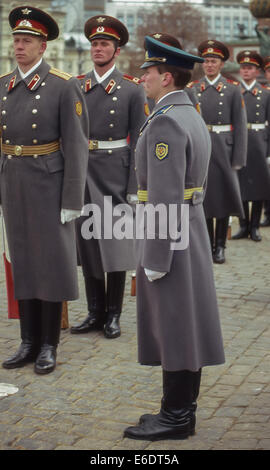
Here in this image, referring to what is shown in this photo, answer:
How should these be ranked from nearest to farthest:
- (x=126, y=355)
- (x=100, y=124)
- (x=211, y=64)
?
(x=126, y=355) → (x=100, y=124) → (x=211, y=64)

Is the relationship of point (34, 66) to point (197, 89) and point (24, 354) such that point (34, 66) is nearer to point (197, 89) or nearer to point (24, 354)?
point (24, 354)

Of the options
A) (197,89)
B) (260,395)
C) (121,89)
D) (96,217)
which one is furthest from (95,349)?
(197,89)

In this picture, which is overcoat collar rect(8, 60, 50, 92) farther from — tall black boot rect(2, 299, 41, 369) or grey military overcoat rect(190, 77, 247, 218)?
grey military overcoat rect(190, 77, 247, 218)

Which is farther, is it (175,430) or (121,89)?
(121,89)

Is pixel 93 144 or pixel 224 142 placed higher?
pixel 93 144

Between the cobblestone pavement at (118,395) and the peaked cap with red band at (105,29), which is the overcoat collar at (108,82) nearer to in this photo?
the peaked cap with red band at (105,29)

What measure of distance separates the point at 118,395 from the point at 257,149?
246 inches

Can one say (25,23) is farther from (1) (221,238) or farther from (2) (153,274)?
(1) (221,238)

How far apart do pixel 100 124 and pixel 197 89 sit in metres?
3.20

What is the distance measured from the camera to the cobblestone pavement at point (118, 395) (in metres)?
4.23

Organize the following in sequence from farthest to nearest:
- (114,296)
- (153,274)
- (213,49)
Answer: (213,49) < (114,296) < (153,274)

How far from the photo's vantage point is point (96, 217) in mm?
6176

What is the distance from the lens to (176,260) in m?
4.10

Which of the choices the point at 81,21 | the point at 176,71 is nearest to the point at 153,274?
the point at 176,71
